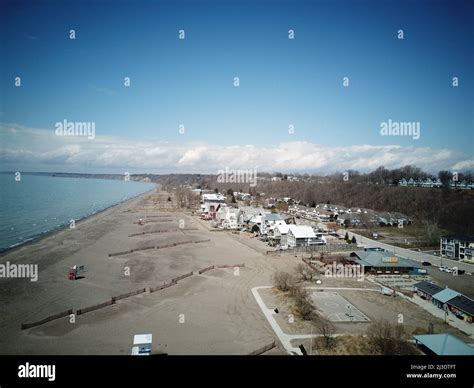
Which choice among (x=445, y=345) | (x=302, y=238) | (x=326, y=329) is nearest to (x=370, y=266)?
(x=302, y=238)

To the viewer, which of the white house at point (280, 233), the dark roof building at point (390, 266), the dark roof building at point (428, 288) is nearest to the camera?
the dark roof building at point (428, 288)

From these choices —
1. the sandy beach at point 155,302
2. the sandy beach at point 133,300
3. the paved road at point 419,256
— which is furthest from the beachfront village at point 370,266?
the sandy beach at point 133,300

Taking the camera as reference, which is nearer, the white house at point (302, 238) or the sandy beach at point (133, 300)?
the sandy beach at point (133, 300)

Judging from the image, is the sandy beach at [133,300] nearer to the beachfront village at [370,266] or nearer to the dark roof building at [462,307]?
the beachfront village at [370,266]

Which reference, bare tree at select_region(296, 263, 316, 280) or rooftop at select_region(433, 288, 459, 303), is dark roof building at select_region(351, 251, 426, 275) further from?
rooftop at select_region(433, 288, 459, 303)

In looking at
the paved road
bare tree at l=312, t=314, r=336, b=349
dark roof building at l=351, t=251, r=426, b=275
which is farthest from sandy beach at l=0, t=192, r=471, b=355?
the paved road

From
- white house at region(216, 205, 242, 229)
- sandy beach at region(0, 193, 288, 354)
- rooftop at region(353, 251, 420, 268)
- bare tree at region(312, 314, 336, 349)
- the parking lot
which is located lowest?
the parking lot

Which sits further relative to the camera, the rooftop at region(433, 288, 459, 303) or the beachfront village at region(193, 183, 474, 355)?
the rooftop at region(433, 288, 459, 303)

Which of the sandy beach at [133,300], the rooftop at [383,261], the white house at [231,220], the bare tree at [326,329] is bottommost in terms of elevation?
the bare tree at [326,329]

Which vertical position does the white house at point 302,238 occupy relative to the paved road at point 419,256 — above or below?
above
